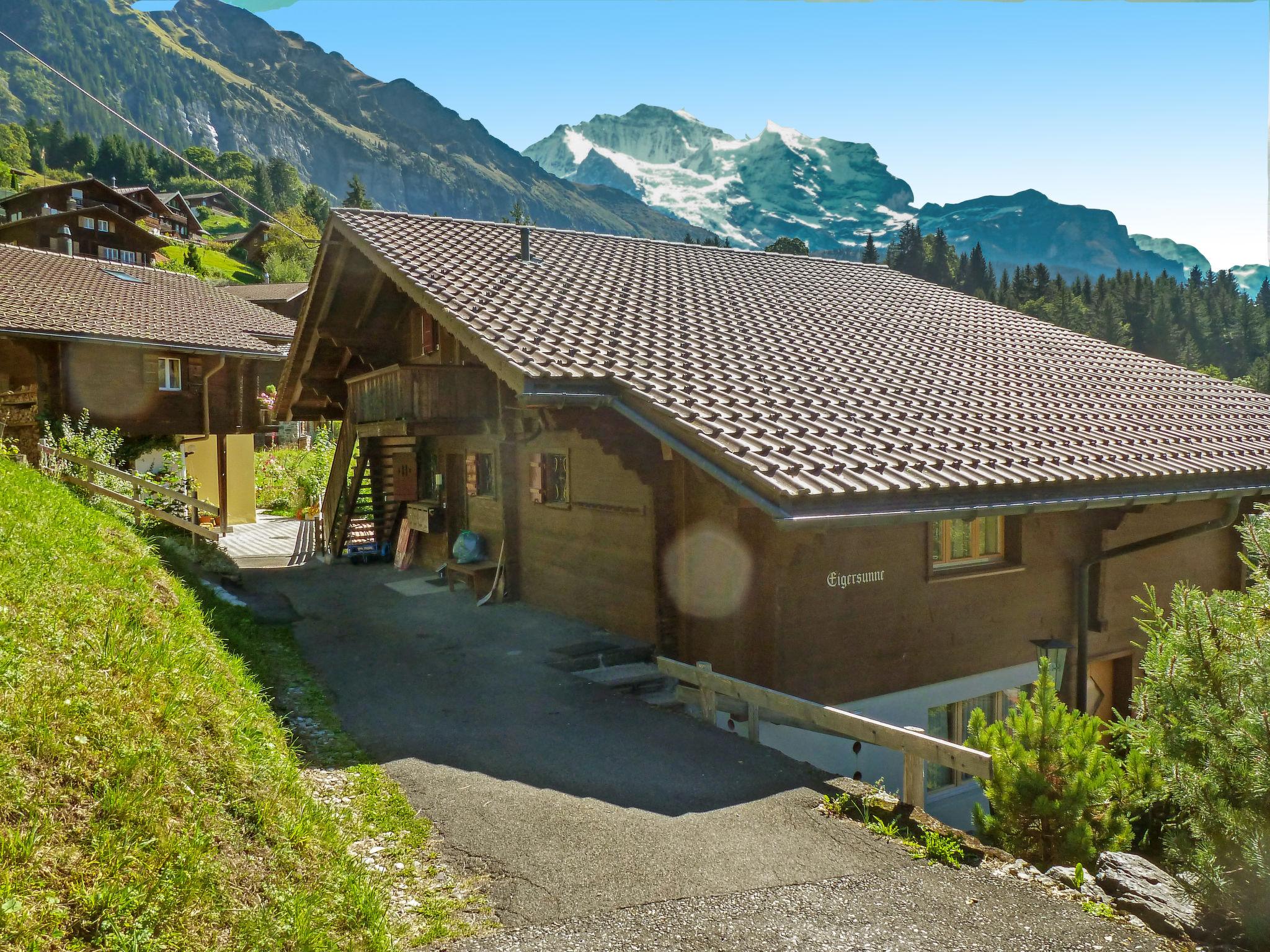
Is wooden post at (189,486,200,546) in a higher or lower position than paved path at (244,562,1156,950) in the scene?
higher

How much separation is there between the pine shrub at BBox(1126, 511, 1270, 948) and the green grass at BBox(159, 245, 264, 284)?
83961 millimetres

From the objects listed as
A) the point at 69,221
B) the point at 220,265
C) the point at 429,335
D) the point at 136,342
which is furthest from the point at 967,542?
the point at 220,265

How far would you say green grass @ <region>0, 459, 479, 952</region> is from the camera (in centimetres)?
343

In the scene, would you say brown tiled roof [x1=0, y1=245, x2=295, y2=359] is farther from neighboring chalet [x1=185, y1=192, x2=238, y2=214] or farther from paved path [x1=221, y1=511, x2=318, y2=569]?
neighboring chalet [x1=185, y1=192, x2=238, y2=214]

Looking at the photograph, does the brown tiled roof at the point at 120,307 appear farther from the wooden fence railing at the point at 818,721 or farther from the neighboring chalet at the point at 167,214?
the neighboring chalet at the point at 167,214

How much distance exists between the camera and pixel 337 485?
725 inches

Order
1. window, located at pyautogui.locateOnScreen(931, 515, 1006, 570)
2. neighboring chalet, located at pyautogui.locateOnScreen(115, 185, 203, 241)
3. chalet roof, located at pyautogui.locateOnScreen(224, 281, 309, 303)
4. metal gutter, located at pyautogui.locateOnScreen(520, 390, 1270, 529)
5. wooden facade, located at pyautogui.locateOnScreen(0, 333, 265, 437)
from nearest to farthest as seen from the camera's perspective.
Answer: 1. metal gutter, located at pyautogui.locateOnScreen(520, 390, 1270, 529)
2. window, located at pyautogui.locateOnScreen(931, 515, 1006, 570)
3. wooden facade, located at pyautogui.locateOnScreen(0, 333, 265, 437)
4. chalet roof, located at pyautogui.locateOnScreen(224, 281, 309, 303)
5. neighboring chalet, located at pyautogui.locateOnScreen(115, 185, 203, 241)

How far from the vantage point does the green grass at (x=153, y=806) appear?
3426mm

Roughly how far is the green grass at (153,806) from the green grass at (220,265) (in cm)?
8069

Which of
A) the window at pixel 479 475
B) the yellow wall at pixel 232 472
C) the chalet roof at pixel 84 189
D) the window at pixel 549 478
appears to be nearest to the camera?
the window at pixel 549 478

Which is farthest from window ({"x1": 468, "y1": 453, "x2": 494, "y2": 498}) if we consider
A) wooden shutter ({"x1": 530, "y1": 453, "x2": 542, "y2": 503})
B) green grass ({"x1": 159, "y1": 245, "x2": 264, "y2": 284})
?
green grass ({"x1": 159, "y1": 245, "x2": 264, "y2": 284})

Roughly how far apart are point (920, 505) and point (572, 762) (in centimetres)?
348

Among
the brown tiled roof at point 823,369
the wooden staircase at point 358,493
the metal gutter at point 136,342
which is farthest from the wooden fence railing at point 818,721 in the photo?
the metal gutter at point 136,342

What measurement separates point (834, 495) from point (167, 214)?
331 ft
